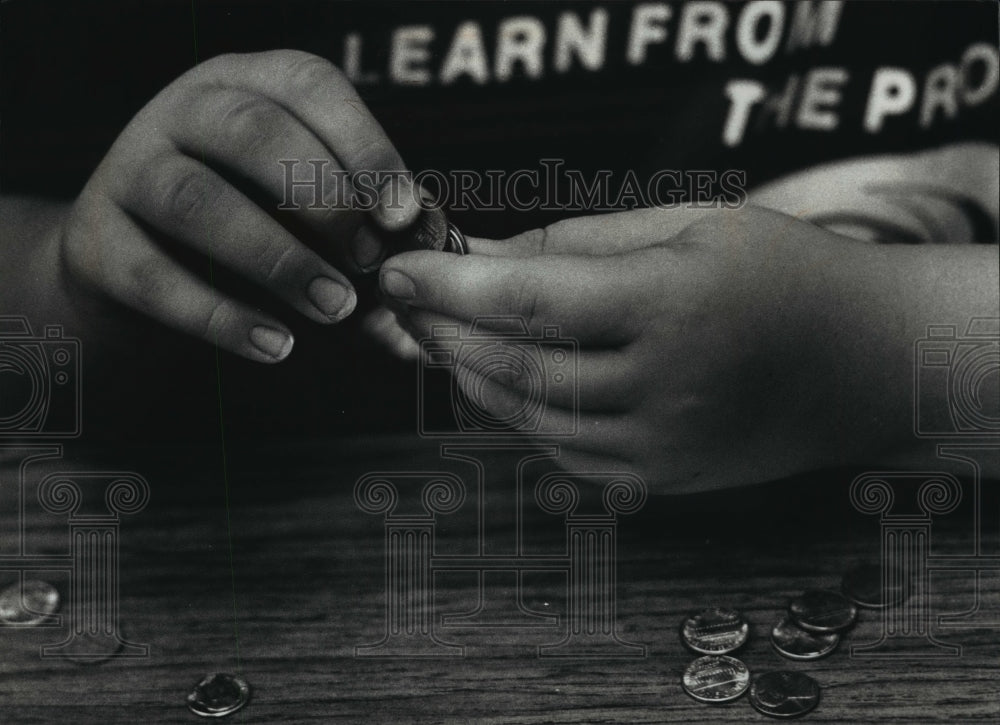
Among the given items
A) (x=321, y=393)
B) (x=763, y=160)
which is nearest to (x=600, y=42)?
(x=763, y=160)

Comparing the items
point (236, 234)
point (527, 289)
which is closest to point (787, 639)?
point (527, 289)

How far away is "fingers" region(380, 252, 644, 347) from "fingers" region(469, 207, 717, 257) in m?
0.02

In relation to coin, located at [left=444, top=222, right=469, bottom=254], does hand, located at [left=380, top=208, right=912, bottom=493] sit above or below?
below

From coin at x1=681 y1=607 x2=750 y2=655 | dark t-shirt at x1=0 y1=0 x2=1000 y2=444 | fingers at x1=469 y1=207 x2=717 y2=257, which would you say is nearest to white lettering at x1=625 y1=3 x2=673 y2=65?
dark t-shirt at x1=0 y1=0 x2=1000 y2=444

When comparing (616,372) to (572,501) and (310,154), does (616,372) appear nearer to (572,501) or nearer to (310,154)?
(572,501)

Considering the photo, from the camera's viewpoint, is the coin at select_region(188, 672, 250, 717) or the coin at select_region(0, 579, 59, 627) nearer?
the coin at select_region(188, 672, 250, 717)

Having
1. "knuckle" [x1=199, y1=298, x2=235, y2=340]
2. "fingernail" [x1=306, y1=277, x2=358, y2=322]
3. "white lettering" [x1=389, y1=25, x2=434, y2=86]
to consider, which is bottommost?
"knuckle" [x1=199, y1=298, x2=235, y2=340]

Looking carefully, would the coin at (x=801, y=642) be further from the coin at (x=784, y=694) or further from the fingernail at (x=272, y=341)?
the fingernail at (x=272, y=341)

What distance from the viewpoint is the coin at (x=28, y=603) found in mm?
1113

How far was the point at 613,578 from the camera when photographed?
1.12 metres

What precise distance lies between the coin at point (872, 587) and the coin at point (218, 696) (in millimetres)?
561

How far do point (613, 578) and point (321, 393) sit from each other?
0.33 m

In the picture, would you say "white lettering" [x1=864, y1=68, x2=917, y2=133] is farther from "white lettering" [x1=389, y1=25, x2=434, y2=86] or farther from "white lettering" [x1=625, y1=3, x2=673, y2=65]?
"white lettering" [x1=389, y1=25, x2=434, y2=86]

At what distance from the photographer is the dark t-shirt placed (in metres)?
1.07
